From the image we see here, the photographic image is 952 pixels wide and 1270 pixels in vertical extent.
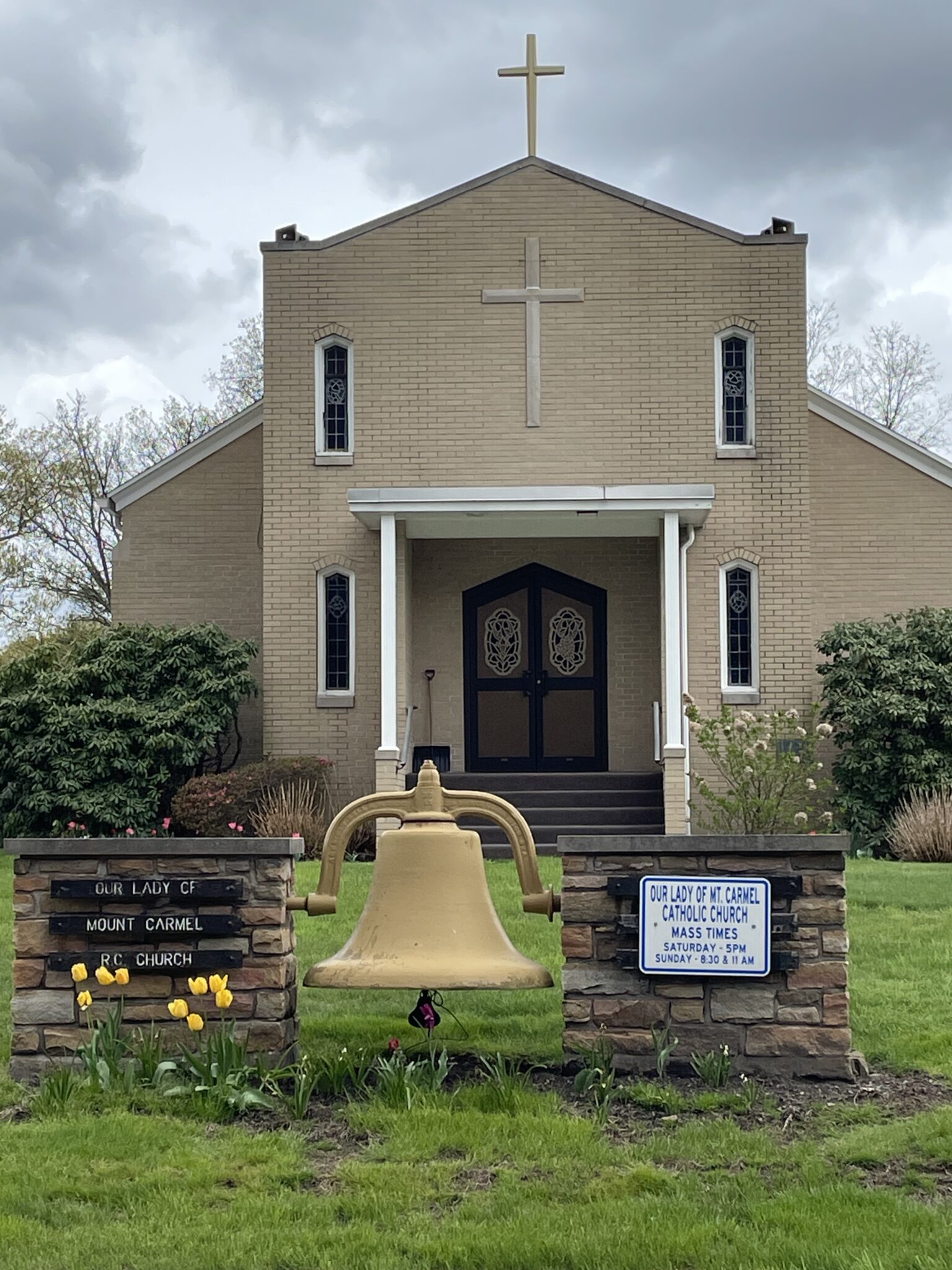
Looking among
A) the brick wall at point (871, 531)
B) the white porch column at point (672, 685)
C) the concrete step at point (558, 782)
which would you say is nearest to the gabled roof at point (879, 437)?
the brick wall at point (871, 531)

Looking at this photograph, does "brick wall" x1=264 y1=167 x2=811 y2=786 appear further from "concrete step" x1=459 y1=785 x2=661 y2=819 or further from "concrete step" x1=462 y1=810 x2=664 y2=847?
"concrete step" x1=462 y1=810 x2=664 y2=847

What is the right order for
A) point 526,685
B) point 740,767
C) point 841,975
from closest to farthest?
point 841,975, point 740,767, point 526,685

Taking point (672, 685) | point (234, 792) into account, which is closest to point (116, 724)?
point (234, 792)

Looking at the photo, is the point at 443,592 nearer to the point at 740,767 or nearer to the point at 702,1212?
the point at 740,767

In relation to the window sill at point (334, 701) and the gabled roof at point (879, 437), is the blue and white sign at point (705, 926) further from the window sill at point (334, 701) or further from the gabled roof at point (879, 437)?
the gabled roof at point (879, 437)

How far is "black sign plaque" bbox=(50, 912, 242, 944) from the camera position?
6547 mm

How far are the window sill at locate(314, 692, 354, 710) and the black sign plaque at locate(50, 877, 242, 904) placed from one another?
12299mm

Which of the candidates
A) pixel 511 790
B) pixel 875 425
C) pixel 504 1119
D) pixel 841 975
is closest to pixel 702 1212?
pixel 504 1119

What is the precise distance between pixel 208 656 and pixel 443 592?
301cm

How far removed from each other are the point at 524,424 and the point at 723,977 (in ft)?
43.1

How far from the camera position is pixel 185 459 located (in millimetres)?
21016

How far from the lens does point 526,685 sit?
64.1 ft

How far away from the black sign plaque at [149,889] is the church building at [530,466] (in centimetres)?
1174

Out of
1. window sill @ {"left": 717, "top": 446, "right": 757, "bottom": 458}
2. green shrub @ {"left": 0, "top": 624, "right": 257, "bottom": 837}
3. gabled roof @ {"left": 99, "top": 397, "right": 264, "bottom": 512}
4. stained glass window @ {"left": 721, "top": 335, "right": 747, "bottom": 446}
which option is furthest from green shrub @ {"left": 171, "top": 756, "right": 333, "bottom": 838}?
stained glass window @ {"left": 721, "top": 335, "right": 747, "bottom": 446}
